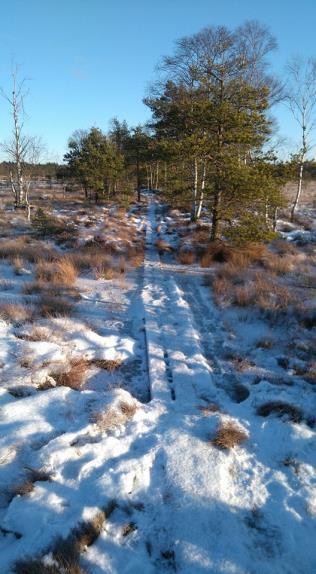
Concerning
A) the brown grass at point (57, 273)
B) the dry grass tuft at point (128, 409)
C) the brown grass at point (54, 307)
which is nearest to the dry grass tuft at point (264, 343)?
the dry grass tuft at point (128, 409)

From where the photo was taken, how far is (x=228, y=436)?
3.90m

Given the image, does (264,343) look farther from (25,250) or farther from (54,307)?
(25,250)

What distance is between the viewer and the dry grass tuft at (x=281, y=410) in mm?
4320

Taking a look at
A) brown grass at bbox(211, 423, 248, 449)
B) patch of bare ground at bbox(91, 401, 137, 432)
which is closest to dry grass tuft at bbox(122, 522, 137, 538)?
patch of bare ground at bbox(91, 401, 137, 432)

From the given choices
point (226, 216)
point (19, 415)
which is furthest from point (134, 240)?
point (19, 415)

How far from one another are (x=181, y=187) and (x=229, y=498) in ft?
43.3

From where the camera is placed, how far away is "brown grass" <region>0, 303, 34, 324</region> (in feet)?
20.9

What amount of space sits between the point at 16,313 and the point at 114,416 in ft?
11.2

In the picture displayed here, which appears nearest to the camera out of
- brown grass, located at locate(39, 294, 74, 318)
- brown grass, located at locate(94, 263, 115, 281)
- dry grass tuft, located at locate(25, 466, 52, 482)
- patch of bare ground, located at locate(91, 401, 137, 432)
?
dry grass tuft, located at locate(25, 466, 52, 482)

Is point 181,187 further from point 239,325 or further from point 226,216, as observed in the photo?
point 239,325

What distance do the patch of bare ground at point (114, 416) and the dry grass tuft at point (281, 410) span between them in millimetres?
1731

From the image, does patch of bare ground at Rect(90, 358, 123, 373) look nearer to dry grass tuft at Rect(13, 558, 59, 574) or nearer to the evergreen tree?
dry grass tuft at Rect(13, 558, 59, 574)

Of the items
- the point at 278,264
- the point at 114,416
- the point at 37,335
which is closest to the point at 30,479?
the point at 114,416

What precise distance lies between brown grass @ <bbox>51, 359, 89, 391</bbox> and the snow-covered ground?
11 cm
